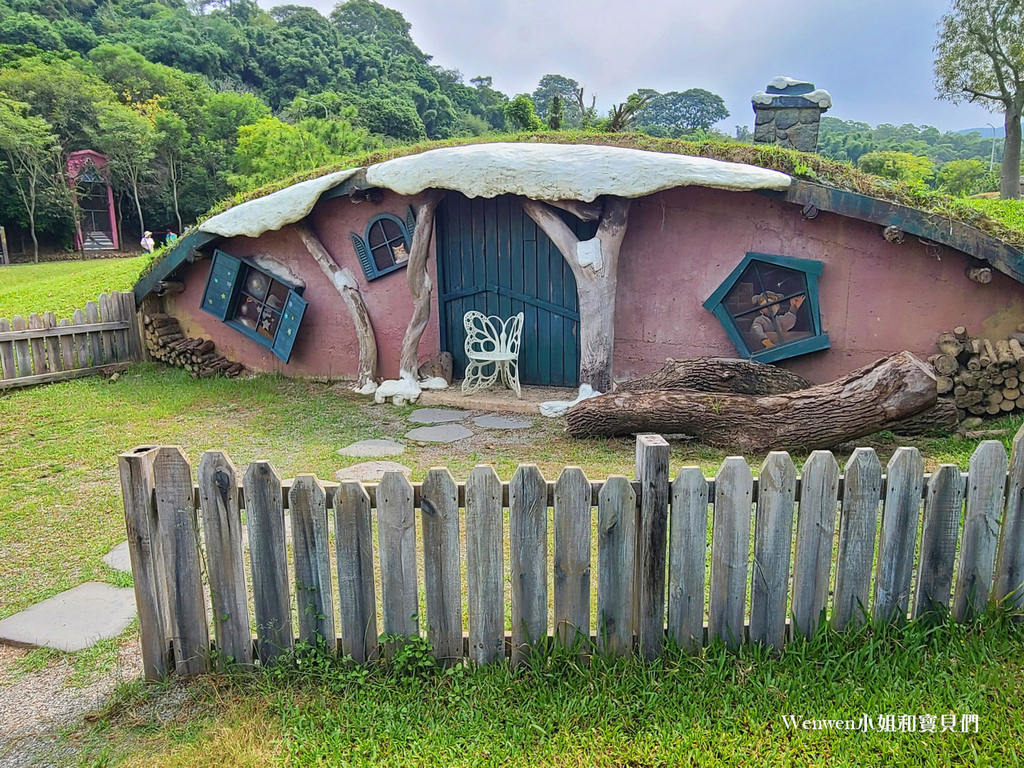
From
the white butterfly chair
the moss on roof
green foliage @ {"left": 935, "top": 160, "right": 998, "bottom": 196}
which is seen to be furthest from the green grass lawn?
green foliage @ {"left": 935, "top": 160, "right": 998, "bottom": 196}

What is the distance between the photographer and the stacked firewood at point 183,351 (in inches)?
360

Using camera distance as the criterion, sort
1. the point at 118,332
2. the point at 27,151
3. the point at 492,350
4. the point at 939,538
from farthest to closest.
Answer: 1. the point at 27,151
2. the point at 118,332
3. the point at 492,350
4. the point at 939,538

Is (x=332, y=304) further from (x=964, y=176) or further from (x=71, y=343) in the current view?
(x=964, y=176)

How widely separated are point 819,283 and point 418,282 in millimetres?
4340

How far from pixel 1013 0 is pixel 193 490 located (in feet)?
118

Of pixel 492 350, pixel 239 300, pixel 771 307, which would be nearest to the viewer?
pixel 771 307

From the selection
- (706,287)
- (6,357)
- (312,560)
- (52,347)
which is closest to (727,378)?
(706,287)

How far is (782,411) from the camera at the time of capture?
5.31 m

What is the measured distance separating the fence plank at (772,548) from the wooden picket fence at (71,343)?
8.75 metres

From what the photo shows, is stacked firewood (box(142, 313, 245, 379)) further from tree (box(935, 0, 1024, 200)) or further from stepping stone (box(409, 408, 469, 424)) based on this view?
tree (box(935, 0, 1024, 200))

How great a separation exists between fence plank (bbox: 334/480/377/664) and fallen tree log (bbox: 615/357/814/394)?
157 inches

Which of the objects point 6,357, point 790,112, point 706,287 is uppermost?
point 790,112

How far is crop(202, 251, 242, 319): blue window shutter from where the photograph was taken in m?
8.81

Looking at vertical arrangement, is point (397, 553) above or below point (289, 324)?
below
